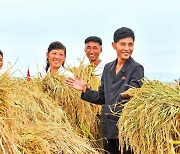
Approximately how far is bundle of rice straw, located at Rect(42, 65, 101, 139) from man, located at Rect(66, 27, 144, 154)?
63cm

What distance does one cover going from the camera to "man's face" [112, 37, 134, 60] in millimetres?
4324

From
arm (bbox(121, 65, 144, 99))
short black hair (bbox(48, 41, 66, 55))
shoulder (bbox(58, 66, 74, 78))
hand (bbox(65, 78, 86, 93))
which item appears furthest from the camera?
short black hair (bbox(48, 41, 66, 55))

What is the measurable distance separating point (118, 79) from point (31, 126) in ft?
3.97

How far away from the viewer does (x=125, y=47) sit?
4.33 m

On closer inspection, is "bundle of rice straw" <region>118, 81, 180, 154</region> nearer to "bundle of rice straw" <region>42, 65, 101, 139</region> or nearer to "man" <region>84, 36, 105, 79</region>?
"bundle of rice straw" <region>42, 65, 101, 139</region>

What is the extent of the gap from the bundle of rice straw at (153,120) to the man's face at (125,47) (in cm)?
82

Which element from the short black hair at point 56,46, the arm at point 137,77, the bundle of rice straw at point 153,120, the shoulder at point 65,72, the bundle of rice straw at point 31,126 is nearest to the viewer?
the bundle of rice straw at point 31,126

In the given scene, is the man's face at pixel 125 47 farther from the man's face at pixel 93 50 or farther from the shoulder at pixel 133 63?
the man's face at pixel 93 50

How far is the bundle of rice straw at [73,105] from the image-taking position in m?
5.07

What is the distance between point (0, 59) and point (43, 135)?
3262 mm


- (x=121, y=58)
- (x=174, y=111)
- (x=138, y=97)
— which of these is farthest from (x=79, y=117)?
(x=174, y=111)

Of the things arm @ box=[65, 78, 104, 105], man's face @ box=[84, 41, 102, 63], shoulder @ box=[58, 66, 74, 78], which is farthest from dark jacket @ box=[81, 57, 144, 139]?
man's face @ box=[84, 41, 102, 63]

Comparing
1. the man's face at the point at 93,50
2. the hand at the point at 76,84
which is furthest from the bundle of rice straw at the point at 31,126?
the man's face at the point at 93,50

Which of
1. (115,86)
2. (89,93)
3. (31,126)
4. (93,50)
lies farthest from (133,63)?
(93,50)
